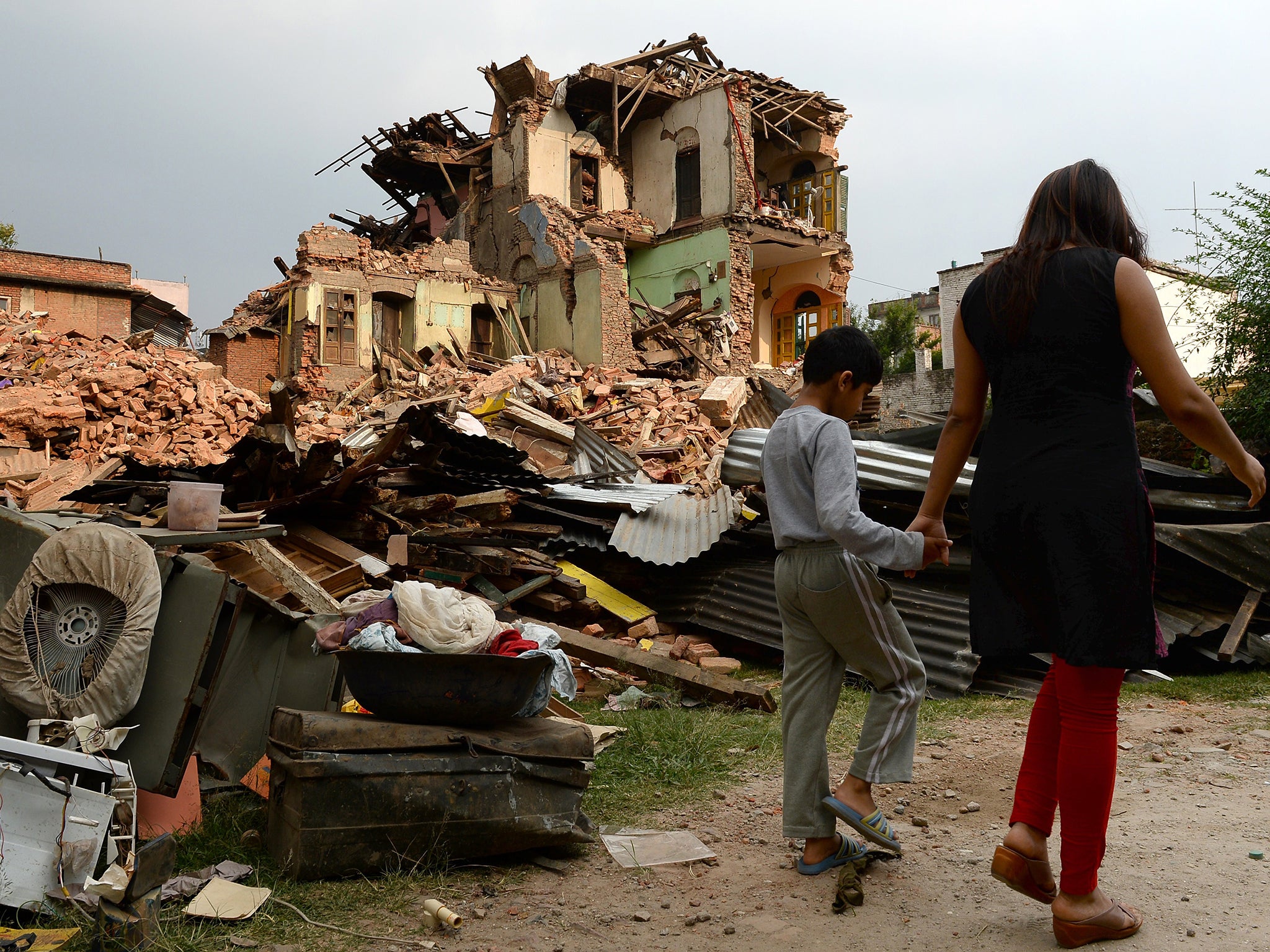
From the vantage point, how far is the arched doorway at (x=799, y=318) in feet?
88.9

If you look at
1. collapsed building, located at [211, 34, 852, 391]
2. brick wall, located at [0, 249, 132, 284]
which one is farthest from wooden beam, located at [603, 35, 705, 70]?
brick wall, located at [0, 249, 132, 284]

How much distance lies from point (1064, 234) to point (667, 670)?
412cm

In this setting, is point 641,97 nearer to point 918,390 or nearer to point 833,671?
point 918,390

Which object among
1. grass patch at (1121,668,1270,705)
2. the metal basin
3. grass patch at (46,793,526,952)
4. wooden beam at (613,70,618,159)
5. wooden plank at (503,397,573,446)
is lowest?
grass patch at (1121,668,1270,705)

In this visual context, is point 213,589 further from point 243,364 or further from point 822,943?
point 243,364

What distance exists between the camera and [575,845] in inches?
131

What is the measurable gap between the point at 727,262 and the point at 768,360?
6.15m

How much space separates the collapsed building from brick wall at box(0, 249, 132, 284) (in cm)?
471

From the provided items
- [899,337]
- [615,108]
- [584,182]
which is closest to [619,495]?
[615,108]

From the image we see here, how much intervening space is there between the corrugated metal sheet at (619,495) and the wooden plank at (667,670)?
64.8 inches

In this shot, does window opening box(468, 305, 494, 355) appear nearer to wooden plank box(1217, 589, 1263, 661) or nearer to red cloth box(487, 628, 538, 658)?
wooden plank box(1217, 589, 1263, 661)

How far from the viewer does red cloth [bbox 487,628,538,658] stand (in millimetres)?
3268

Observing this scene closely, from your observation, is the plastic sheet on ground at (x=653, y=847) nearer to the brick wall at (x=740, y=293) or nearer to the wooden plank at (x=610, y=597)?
the wooden plank at (x=610, y=597)

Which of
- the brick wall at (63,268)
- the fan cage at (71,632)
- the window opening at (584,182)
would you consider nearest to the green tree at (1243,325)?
the fan cage at (71,632)
